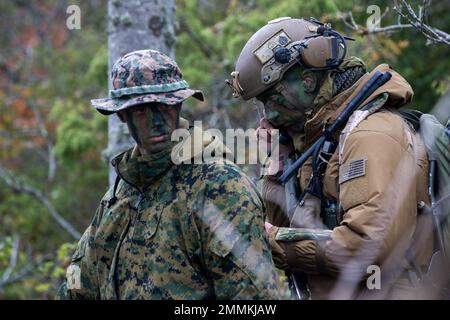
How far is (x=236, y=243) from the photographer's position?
153 inches

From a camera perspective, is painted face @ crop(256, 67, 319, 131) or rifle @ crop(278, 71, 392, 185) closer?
rifle @ crop(278, 71, 392, 185)

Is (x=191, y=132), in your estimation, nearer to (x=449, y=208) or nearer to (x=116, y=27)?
(x=449, y=208)

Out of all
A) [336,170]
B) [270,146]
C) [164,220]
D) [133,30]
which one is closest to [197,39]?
[133,30]

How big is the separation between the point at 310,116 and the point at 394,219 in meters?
0.88

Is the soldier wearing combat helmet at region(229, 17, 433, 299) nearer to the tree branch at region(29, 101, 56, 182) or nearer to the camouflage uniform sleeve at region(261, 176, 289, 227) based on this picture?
the camouflage uniform sleeve at region(261, 176, 289, 227)

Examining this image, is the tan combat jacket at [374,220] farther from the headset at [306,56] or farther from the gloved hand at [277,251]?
the headset at [306,56]

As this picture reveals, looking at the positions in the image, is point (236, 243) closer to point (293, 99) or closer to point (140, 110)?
point (140, 110)

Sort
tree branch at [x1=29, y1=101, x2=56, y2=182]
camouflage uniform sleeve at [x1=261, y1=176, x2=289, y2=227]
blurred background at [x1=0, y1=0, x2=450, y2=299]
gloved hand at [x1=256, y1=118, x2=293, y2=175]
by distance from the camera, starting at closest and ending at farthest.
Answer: camouflage uniform sleeve at [x1=261, y1=176, x2=289, y2=227], gloved hand at [x1=256, y1=118, x2=293, y2=175], blurred background at [x1=0, y1=0, x2=450, y2=299], tree branch at [x1=29, y1=101, x2=56, y2=182]

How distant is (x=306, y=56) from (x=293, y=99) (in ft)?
0.82

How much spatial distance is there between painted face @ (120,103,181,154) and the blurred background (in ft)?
5.86

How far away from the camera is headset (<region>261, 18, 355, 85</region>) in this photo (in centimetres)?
498

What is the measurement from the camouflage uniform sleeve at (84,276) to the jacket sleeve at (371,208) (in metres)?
1.07

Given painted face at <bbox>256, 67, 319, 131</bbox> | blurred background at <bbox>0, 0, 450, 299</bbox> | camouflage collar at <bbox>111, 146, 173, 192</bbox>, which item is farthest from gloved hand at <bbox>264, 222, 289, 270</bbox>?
blurred background at <bbox>0, 0, 450, 299</bbox>

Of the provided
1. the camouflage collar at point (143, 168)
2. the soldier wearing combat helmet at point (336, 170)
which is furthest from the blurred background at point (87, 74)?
the camouflage collar at point (143, 168)
